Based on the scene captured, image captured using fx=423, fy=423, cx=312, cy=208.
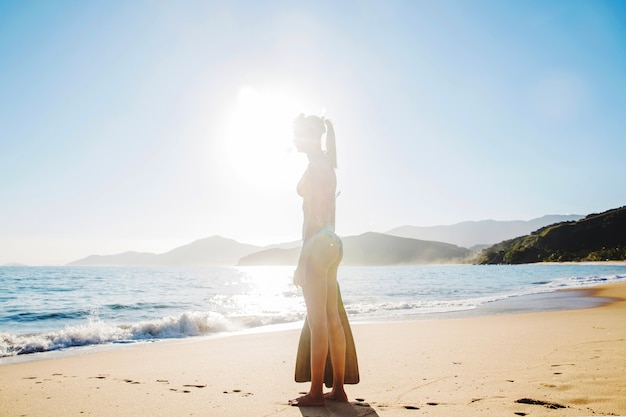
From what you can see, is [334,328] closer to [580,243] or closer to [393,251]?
[580,243]

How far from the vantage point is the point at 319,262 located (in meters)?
3.54

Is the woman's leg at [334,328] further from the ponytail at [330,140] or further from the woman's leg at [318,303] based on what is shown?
the ponytail at [330,140]

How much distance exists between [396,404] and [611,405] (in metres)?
1.69

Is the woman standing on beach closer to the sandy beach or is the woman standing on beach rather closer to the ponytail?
the ponytail

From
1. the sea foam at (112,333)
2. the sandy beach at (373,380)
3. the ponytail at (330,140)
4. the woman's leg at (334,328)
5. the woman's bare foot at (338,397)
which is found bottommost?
the sea foam at (112,333)

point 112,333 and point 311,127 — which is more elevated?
point 311,127

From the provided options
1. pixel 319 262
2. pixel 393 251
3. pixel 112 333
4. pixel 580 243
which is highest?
pixel 393 251

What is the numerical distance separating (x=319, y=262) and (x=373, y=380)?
2204 mm

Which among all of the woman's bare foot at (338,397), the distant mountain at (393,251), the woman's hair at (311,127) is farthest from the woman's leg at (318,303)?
the distant mountain at (393,251)

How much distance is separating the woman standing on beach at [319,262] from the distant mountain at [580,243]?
104533 mm

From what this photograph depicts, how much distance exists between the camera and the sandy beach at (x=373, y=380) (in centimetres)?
362

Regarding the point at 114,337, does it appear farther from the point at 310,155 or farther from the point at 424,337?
the point at 310,155

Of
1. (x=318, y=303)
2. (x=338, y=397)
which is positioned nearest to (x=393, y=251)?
(x=338, y=397)

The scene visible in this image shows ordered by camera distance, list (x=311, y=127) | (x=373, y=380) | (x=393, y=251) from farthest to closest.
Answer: (x=393, y=251), (x=373, y=380), (x=311, y=127)
